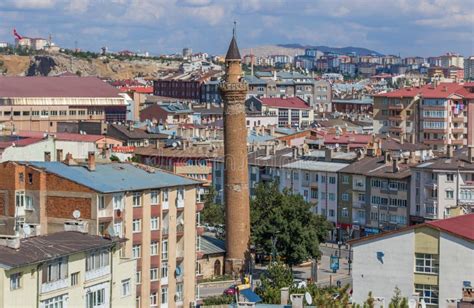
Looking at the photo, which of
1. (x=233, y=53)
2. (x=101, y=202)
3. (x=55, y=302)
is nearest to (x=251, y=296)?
(x=101, y=202)

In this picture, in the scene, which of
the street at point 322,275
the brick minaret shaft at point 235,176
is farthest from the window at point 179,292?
the brick minaret shaft at point 235,176

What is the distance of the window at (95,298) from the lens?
3317 centimetres

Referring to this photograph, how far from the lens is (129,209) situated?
43.8m

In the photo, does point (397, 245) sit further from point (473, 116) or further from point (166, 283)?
point (473, 116)

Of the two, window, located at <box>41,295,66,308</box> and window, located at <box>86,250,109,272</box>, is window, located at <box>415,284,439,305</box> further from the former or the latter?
window, located at <box>41,295,66,308</box>

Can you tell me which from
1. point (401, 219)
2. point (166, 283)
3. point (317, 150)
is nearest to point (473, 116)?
point (317, 150)

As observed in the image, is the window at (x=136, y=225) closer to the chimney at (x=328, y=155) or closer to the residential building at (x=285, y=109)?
the chimney at (x=328, y=155)

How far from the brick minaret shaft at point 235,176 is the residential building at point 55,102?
51194 millimetres

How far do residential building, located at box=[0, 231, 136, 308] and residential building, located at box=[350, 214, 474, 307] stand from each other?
6.47 m

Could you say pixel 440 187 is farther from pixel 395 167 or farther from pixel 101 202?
pixel 101 202

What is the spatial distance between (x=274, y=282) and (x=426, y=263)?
12185 mm

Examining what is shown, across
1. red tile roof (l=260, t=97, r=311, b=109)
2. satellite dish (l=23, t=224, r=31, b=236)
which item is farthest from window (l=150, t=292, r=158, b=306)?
red tile roof (l=260, t=97, r=311, b=109)

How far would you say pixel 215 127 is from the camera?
11350cm

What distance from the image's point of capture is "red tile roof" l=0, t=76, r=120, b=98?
131 meters
